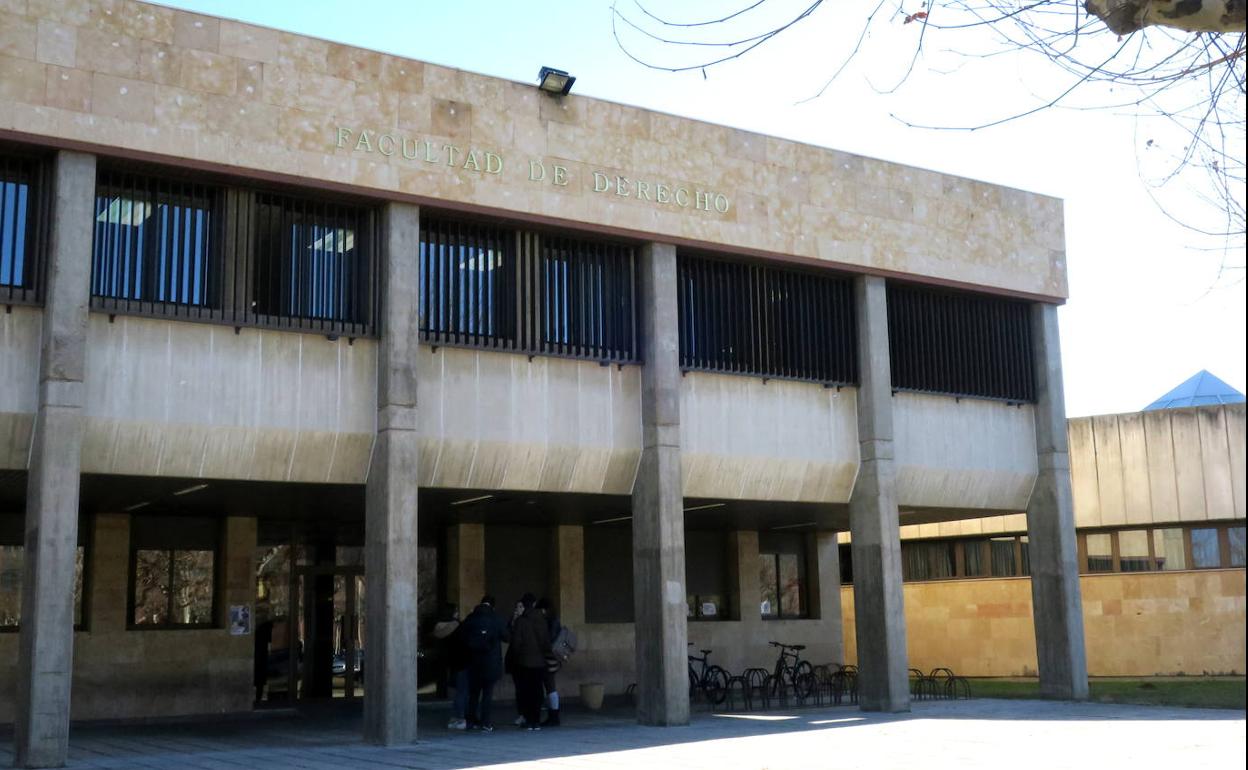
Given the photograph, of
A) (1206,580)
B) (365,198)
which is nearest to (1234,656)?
(1206,580)

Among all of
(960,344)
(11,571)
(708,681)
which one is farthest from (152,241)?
(960,344)

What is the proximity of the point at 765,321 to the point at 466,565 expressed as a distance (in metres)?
7.49

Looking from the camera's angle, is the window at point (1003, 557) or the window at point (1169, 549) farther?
the window at point (1003, 557)

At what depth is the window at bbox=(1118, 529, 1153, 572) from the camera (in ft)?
101

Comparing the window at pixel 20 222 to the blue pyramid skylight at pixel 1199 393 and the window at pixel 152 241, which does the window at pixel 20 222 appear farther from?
the blue pyramid skylight at pixel 1199 393

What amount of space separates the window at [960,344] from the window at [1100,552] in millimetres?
9549

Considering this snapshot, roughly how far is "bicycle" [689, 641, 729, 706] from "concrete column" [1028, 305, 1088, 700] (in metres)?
5.58

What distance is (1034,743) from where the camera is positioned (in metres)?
15.1

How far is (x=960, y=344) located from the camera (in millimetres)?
23125

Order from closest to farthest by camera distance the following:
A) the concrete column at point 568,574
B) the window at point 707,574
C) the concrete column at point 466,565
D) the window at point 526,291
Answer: the window at point 526,291, the concrete column at point 466,565, the concrete column at point 568,574, the window at point 707,574

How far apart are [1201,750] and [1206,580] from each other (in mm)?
17270

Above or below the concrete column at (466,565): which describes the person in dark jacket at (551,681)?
below

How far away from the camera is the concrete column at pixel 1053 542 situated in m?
22.7

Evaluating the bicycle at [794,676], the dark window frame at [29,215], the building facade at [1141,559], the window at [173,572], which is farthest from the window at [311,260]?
the building facade at [1141,559]
